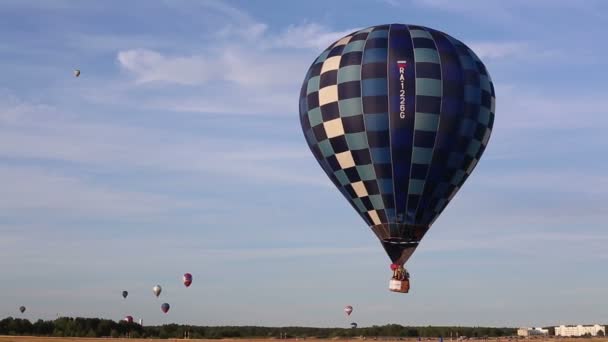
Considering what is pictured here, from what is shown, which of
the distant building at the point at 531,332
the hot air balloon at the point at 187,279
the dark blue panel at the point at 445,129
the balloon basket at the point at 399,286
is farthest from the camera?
the distant building at the point at 531,332

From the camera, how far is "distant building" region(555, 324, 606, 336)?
6540 inches

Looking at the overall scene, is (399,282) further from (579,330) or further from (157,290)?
(579,330)

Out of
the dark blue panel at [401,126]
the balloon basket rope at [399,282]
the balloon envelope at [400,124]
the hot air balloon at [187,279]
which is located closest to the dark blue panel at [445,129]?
the balloon envelope at [400,124]

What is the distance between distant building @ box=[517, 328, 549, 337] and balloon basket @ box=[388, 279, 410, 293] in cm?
11413

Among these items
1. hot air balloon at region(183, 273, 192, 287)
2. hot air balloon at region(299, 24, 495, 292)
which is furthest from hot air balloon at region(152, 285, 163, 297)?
hot air balloon at region(299, 24, 495, 292)

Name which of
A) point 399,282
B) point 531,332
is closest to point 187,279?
point 399,282

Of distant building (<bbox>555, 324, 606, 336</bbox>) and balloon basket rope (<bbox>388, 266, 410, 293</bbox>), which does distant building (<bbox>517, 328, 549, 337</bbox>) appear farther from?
balloon basket rope (<bbox>388, 266, 410, 293</bbox>)

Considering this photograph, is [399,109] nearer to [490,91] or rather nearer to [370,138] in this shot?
[370,138]

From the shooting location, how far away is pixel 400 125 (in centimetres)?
5325

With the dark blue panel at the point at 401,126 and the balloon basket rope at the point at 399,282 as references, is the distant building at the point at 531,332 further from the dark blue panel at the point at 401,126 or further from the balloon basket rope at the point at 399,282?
the dark blue panel at the point at 401,126

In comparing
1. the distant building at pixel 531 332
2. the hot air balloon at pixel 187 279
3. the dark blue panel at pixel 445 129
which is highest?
the dark blue panel at pixel 445 129

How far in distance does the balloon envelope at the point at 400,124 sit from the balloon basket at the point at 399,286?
1.20 meters

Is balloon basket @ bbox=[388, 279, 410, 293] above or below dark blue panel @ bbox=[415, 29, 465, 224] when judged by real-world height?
below

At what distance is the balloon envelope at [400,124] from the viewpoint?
53.4m
